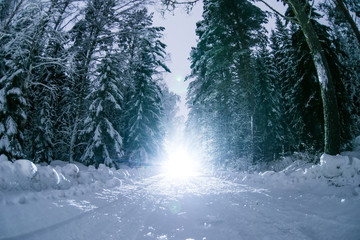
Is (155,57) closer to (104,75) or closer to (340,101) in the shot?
(104,75)

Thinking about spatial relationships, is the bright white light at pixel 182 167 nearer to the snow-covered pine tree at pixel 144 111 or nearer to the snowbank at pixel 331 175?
the snow-covered pine tree at pixel 144 111

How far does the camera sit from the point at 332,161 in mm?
4246

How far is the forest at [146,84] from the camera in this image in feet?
23.9

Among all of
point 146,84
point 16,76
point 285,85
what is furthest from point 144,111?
point 285,85

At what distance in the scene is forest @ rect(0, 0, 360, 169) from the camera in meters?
7.30

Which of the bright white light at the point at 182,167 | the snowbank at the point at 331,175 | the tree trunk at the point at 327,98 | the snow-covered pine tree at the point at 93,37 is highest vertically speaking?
the snow-covered pine tree at the point at 93,37

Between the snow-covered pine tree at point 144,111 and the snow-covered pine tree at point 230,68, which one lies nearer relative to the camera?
the snow-covered pine tree at point 230,68

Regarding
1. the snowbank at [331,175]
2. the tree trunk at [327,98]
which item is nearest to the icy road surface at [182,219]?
the snowbank at [331,175]

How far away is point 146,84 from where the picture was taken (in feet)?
59.7

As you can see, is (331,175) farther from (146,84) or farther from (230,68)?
(146,84)

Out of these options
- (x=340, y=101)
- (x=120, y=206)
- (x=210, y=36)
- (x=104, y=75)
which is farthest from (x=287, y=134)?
(x=120, y=206)

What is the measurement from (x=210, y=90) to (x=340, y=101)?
27.0 ft

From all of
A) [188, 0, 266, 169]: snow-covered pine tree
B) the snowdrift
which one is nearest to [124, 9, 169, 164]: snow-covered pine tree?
[188, 0, 266, 169]: snow-covered pine tree

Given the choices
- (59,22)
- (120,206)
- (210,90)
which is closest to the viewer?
(120,206)
